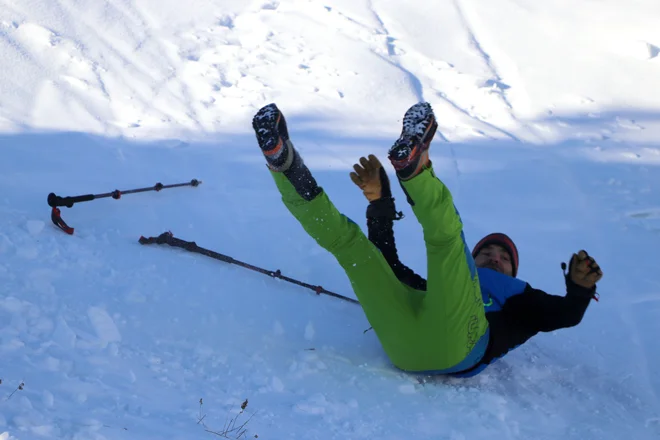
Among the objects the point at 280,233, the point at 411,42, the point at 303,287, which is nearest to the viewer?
the point at 303,287

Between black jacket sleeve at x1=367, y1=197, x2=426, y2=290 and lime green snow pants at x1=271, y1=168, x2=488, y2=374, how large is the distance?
19.0 inches

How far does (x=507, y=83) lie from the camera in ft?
27.3

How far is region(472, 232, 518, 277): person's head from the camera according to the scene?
166 inches

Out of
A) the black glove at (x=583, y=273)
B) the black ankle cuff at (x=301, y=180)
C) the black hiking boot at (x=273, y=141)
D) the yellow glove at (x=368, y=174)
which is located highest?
the black hiking boot at (x=273, y=141)

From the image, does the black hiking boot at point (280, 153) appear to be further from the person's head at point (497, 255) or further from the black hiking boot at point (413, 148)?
the person's head at point (497, 255)

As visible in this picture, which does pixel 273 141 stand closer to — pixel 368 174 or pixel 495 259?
pixel 368 174

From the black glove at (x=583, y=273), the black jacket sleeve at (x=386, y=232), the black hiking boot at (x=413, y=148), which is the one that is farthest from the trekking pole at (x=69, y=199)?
the black glove at (x=583, y=273)

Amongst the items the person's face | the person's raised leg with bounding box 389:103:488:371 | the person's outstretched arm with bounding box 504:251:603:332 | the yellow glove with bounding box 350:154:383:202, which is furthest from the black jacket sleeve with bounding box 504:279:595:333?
the yellow glove with bounding box 350:154:383:202

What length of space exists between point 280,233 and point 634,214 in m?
3.19

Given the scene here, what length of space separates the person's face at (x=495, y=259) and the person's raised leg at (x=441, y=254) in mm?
872

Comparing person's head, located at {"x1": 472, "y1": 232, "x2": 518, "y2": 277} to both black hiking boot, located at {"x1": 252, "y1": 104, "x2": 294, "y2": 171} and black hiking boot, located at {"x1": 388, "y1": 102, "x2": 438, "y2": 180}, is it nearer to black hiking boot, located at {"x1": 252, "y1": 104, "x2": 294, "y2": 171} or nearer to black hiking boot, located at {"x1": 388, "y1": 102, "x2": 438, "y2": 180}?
black hiking boot, located at {"x1": 388, "y1": 102, "x2": 438, "y2": 180}

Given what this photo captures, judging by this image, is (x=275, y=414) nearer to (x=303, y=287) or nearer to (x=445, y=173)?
(x=303, y=287)

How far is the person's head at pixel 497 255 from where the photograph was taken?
421cm

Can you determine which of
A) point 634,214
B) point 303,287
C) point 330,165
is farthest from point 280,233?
point 634,214
